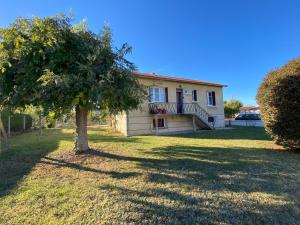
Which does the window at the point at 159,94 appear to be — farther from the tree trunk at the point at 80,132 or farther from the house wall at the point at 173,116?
the tree trunk at the point at 80,132

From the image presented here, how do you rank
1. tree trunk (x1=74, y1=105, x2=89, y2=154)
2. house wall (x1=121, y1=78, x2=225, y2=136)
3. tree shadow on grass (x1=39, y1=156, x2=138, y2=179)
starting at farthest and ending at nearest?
house wall (x1=121, y1=78, x2=225, y2=136), tree trunk (x1=74, y1=105, x2=89, y2=154), tree shadow on grass (x1=39, y1=156, x2=138, y2=179)

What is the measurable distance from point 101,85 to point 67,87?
1.00 m

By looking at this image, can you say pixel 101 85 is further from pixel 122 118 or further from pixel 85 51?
pixel 122 118

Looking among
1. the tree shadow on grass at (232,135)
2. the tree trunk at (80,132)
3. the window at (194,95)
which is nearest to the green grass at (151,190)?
the tree trunk at (80,132)

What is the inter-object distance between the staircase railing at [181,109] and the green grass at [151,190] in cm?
846

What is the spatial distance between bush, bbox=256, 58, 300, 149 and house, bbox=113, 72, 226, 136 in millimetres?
7785

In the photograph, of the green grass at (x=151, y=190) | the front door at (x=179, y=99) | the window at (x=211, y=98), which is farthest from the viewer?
the window at (x=211, y=98)

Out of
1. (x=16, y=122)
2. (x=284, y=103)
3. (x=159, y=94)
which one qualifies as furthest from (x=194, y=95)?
(x=16, y=122)

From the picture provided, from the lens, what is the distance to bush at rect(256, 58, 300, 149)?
748cm

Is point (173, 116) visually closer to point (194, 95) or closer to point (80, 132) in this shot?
point (194, 95)

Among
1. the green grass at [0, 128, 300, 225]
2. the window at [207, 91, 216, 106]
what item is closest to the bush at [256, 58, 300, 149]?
the green grass at [0, 128, 300, 225]

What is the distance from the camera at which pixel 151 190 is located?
4.27 meters

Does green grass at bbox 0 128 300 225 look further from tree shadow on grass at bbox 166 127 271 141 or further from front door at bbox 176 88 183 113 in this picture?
front door at bbox 176 88 183 113

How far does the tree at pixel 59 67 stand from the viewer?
6153 millimetres
